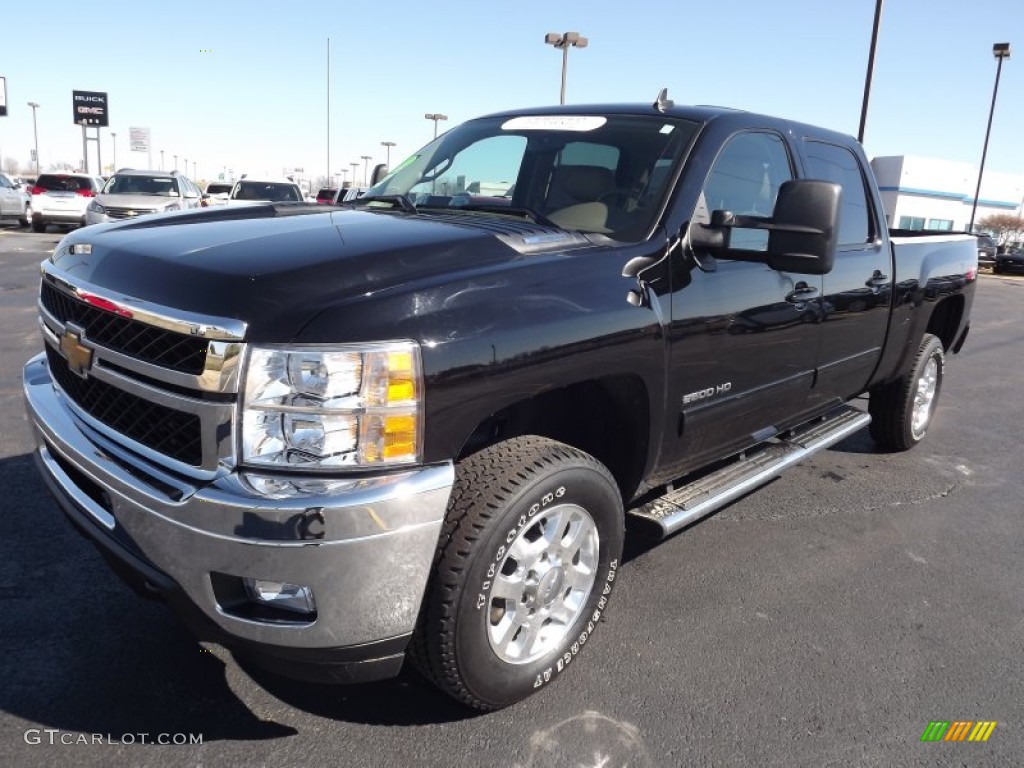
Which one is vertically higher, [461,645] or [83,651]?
[461,645]

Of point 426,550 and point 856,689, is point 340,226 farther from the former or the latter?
point 856,689

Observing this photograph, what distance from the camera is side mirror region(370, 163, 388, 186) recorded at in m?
4.36

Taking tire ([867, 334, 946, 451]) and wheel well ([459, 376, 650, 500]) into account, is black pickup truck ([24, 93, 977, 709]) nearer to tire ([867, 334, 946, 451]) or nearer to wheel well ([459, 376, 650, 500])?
wheel well ([459, 376, 650, 500])

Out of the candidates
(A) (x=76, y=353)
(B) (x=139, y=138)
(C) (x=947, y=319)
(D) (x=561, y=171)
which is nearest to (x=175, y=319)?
(A) (x=76, y=353)

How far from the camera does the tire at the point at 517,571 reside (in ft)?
7.17

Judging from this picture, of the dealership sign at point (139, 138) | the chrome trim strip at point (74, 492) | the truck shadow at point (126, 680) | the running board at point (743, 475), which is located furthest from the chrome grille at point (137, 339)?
the dealership sign at point (139, 138)

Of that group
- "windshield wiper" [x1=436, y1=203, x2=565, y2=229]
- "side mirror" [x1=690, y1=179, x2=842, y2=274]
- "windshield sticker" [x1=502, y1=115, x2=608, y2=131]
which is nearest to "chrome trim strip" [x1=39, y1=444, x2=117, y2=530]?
"windshield wiper" [x1=436, y1=203, x2=565, y2=229]

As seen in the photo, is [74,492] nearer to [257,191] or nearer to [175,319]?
[175,319]

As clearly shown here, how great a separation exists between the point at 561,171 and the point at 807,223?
106cm

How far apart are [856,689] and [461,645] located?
4.84ft

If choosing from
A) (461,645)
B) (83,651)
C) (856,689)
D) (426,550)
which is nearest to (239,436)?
(426,550)

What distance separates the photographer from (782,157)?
3.69m

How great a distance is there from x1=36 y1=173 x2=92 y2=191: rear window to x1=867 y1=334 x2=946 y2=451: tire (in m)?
23.0

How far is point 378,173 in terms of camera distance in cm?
453
